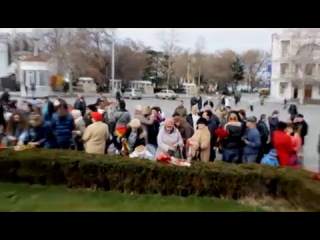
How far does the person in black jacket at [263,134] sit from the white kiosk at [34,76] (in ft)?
10.2

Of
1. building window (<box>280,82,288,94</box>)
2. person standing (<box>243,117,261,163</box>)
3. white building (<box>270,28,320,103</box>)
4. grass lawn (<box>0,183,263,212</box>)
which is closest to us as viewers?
grass lawn (<box>0,183,263,212</box>)

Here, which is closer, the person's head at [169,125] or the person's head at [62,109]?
the person's head at [169,125]

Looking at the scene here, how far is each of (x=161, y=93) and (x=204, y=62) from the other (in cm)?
78

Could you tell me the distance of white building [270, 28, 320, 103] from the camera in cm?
578

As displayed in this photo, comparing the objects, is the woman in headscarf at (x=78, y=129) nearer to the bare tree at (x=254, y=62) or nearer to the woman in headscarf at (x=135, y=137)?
the woman in headscarf at (x=135, y=137)

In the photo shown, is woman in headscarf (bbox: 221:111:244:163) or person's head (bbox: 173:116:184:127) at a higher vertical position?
person's head (bbox: 173:116:184:127)

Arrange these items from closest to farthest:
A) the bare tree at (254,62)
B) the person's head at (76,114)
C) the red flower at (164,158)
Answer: the red flower at (164,158) → the bare tree at (254,62) → the person's head at (76,114)

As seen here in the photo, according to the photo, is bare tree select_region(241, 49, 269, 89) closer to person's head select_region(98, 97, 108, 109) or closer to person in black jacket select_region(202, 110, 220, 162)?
person in black jacket select_region(202, 110, 220, 162)

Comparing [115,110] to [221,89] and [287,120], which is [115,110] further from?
[287,120]

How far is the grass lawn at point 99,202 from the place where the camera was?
5.24 metres

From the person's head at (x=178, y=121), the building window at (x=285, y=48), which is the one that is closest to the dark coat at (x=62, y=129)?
the person's head at (x=178, y=121)

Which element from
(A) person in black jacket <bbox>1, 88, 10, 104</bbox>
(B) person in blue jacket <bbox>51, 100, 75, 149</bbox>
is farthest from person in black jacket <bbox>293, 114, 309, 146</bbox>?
(A) person in black jacket <bbox>1, 88, 10, 104</bbox>

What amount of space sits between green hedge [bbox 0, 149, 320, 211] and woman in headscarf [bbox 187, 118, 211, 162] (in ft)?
1.36
